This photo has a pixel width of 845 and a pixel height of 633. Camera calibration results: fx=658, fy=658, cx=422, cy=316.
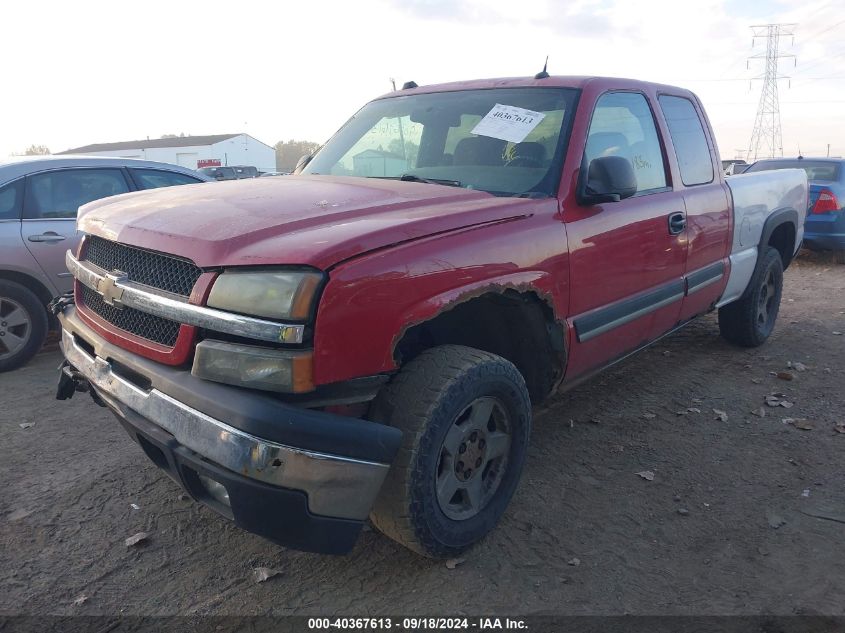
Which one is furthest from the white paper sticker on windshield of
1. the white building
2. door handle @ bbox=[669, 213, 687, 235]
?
the white building

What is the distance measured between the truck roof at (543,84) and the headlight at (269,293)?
2117 mm

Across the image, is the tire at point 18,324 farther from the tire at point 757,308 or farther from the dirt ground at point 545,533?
the tire at point 757,308

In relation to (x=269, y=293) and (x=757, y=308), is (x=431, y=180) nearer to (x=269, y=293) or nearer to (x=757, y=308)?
(x=269, y=293)

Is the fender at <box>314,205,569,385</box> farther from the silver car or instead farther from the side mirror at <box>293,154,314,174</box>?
the silver car

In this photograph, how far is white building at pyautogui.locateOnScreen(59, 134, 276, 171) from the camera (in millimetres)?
54812

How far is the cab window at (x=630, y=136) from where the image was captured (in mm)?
3480

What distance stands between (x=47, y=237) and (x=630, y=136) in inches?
174

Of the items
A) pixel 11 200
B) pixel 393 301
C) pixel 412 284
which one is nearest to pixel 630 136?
pixel 412 284

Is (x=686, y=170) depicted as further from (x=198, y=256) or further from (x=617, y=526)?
(x=198, y=256)

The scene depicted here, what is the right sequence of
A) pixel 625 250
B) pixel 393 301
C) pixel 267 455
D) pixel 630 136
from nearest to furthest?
pixel 267 455
pixel 393 301
pixel 625 250
pixel 630 136

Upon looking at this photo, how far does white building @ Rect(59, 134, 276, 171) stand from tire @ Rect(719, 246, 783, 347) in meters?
49.8

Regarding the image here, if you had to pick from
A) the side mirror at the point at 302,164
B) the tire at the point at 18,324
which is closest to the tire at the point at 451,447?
the side mirror at the point at 302,164

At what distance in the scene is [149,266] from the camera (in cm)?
247

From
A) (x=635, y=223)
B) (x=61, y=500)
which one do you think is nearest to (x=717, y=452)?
(x=635, y=223)
